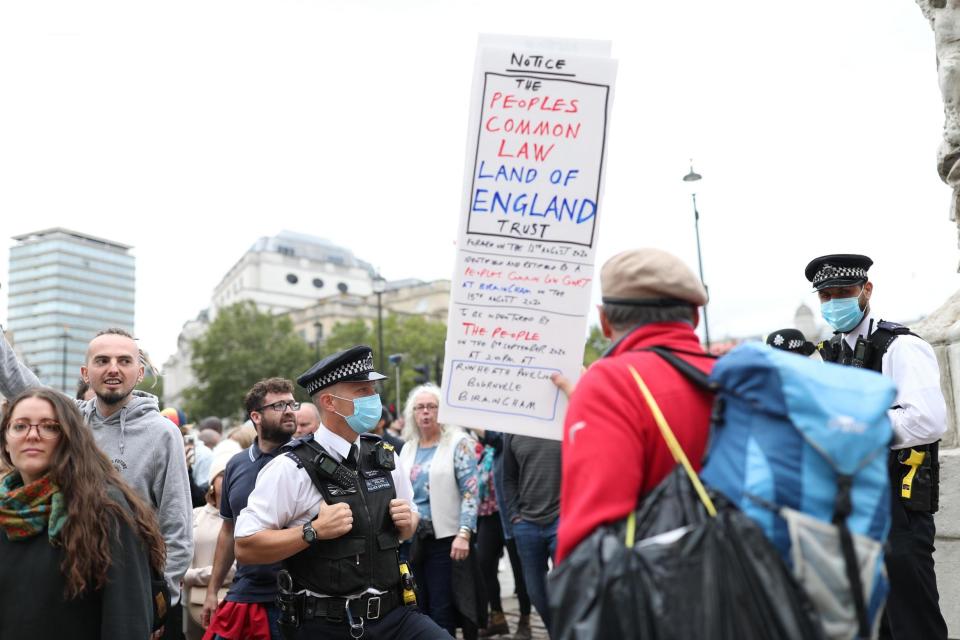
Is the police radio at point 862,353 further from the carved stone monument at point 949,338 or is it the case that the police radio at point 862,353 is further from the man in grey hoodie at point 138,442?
the man in grey hoodie at point 138,442

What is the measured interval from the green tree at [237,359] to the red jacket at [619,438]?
6044 centimetres

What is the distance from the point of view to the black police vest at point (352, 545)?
408cm

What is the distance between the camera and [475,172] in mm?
3377

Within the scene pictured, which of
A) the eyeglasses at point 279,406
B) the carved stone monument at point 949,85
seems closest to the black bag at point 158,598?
the eyeglasses at point 279,406

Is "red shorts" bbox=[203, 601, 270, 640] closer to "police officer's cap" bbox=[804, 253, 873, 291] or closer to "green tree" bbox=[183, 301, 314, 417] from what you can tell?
"police officer's cap" bbox=[804, 253, 873, 291]

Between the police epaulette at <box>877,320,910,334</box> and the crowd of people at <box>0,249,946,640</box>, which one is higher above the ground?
the police epaulette at <box>877,320,910,334</box>

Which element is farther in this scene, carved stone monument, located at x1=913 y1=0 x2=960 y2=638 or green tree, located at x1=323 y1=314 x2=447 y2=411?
green tree, located at x1=323 y1=314 x2=447 y2=411

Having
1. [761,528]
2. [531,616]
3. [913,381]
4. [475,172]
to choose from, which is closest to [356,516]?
[475,172]

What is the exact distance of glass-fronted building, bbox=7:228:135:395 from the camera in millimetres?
136375

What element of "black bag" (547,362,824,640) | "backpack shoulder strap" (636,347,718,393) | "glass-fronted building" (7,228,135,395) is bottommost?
"glass-fronted building" (7,228,135,395)

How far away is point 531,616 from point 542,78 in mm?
7011

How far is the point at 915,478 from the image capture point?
4.46 metres

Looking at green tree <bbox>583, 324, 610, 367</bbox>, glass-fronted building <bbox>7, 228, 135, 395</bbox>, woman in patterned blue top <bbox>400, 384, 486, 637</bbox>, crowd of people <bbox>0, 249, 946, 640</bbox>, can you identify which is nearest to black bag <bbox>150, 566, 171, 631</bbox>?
crowd of people <bbox>0, 249, 946, 640</bbox>

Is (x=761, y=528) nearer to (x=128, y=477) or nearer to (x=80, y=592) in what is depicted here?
(x=80, y=592)
